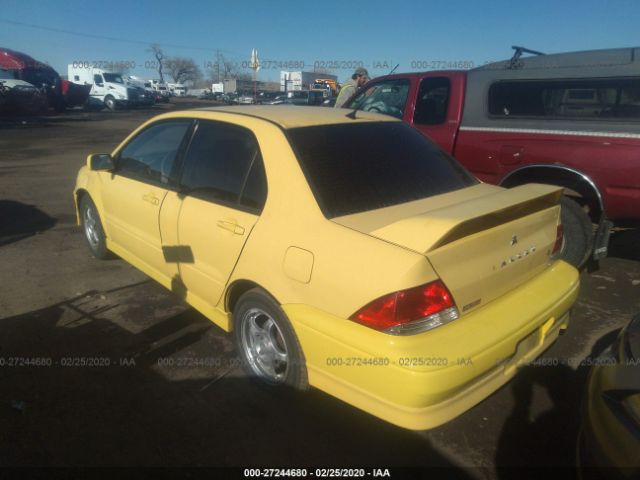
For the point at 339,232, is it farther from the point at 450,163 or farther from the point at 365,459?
the point at 450,163

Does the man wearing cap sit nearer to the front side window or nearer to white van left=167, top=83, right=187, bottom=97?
the front side window

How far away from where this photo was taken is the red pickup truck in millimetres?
3609

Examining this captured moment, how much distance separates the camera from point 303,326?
6.95ft

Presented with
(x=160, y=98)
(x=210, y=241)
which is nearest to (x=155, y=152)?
(x=210, y=241)

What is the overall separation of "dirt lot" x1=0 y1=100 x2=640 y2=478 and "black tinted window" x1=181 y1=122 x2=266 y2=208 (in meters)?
1.12

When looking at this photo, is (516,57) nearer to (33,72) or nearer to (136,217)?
(136,217)

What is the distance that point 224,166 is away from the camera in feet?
9.11

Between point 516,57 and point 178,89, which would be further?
point 178,89

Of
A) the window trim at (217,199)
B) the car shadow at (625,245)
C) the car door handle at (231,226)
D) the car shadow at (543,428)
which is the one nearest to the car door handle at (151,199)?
the window trim at (217,199)

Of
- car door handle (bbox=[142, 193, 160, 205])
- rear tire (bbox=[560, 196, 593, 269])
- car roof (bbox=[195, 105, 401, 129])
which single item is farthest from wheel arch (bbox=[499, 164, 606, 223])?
car door handle (bbox=[142, 193, 160, 205])

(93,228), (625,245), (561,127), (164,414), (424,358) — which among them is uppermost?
(561,127)

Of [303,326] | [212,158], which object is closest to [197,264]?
[212,158]

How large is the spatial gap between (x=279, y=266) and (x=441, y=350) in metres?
A: 0.87

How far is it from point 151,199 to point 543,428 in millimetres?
2934
